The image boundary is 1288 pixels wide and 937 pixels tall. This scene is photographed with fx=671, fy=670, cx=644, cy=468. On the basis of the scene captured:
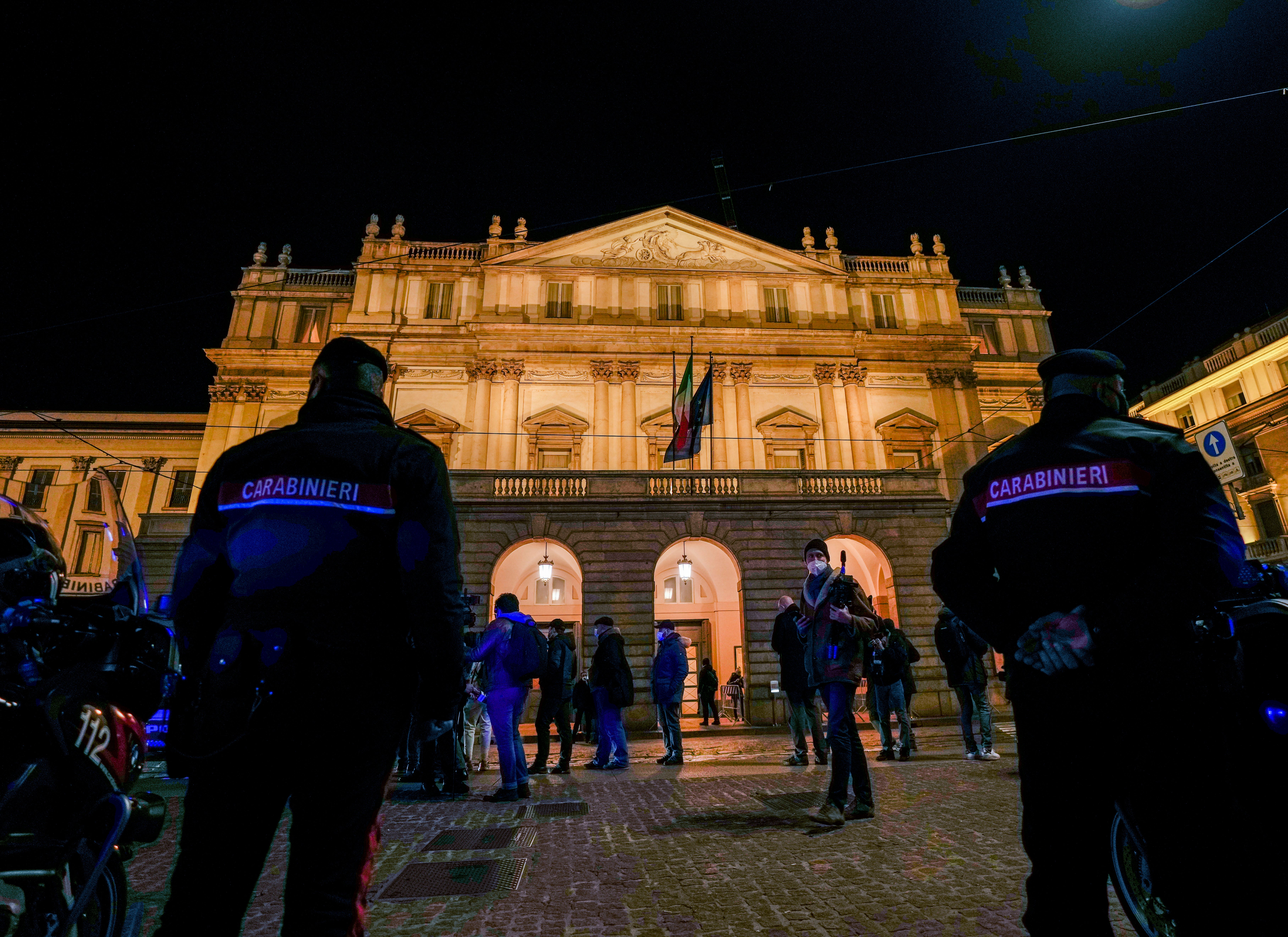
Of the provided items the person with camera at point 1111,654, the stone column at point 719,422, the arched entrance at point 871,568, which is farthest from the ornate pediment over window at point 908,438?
the person with camera at point 1111,654

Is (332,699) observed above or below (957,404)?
below

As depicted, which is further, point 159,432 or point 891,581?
point 159,432

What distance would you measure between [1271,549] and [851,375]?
1860 centimetres

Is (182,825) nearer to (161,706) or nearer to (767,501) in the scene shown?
(161,706)

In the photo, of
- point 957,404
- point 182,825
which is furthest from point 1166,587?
point 957,404

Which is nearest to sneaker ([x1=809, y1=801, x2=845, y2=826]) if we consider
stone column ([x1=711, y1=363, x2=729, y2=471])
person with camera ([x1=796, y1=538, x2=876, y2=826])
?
person with camera ([x1=796, y1=538, x2=876, y2=826])

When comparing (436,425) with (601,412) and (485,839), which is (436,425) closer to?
(601,412)

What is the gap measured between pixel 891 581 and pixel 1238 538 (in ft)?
60.9

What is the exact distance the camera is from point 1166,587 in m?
1.76

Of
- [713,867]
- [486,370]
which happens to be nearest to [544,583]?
[486,370]

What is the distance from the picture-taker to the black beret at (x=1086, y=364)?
7.44 feet

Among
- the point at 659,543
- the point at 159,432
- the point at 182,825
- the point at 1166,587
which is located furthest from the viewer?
the point at 159,432

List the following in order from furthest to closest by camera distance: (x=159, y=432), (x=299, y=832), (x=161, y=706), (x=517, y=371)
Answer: (x=159, y=432)
(x=517, y=371)
(x=161, y=706)
(x=299, y=832)

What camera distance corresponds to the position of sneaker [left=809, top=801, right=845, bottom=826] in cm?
470
